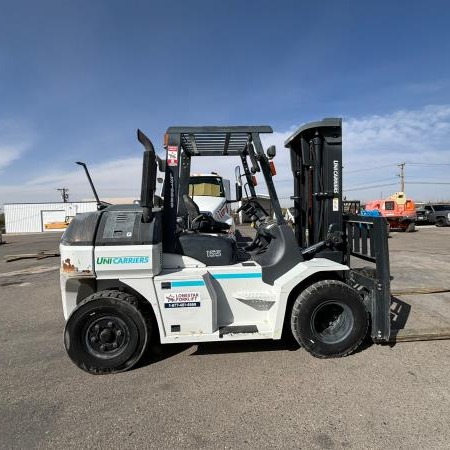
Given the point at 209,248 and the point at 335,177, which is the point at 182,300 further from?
the point at 335,177

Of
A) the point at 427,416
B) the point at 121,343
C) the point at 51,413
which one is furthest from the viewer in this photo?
the point at 121,343

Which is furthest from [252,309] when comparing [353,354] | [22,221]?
[22,221]

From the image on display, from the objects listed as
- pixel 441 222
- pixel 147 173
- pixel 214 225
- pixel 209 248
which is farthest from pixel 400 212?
pixel 147 173

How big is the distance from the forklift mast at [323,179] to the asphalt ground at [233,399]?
152 cm

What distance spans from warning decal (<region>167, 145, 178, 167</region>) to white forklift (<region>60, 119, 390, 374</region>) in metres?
0.01

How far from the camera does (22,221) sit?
50.3 metres

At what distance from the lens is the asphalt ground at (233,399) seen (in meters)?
2.83

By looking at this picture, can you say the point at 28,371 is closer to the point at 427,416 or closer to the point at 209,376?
Answer: the point at 209,376

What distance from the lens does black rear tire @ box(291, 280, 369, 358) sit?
4.14 m

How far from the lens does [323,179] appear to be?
16.0 ft

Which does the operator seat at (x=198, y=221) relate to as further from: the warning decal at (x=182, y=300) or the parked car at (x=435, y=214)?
the parked car at (x=435, y=214)

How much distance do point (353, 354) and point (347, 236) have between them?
1503 mm

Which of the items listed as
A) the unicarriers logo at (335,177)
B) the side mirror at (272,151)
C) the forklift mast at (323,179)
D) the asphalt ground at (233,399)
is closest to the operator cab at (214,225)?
the side mirror at (272,151)

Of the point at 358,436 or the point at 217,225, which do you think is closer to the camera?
the point at 358,436
